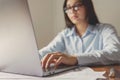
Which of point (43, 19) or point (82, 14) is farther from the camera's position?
point (43, 19)

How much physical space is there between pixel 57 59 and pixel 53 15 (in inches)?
32.4

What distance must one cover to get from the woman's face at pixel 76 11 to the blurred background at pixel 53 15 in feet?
0.60

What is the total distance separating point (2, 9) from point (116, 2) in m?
1.07

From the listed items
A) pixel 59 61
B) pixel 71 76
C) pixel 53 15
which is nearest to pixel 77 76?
pixel 71 76

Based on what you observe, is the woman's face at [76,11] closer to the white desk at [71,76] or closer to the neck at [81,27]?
the neck at [81,27]

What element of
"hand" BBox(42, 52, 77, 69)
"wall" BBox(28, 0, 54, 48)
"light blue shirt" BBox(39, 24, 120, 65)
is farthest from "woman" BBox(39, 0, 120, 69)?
"hand" BBox(42, 52, 77, 69)

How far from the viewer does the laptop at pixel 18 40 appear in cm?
76

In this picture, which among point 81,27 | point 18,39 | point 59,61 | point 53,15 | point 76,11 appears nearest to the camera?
point 18,39

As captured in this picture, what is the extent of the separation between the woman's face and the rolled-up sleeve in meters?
0.17

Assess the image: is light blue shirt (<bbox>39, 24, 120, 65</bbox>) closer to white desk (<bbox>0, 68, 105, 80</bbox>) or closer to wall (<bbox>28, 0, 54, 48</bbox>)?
wall (<bbox>28, 0, 54, 48</bbox>)

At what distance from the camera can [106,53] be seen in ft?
3.68

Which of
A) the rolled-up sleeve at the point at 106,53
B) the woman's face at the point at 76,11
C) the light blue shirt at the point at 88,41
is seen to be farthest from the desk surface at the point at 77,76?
the woman's face at the point at 76,11

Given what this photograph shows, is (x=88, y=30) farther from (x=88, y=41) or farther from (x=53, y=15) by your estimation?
(x=53, y=15)

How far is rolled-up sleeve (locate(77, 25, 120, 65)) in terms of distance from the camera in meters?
1.03
